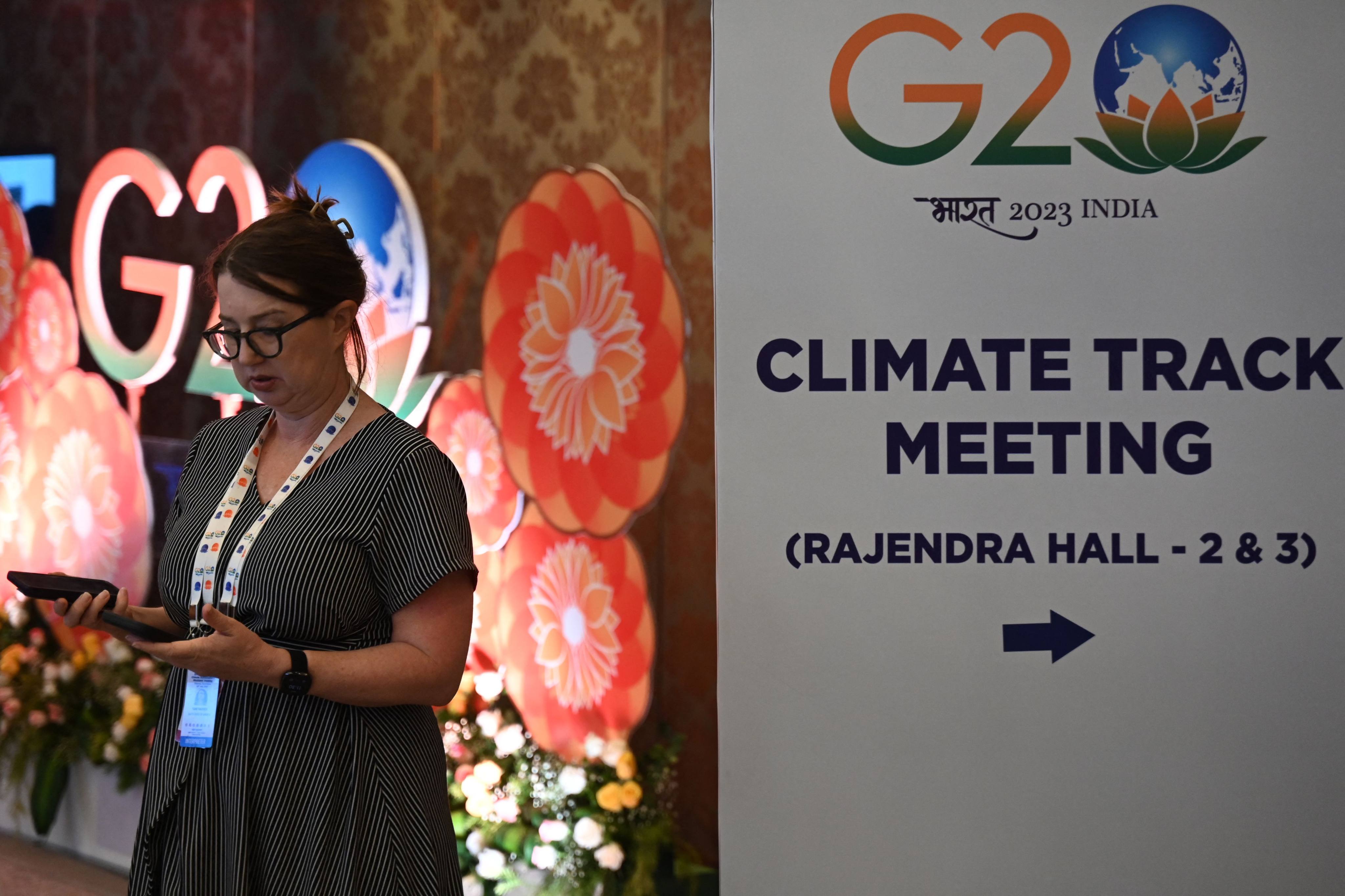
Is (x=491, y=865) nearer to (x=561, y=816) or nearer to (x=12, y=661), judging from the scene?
(x=561, y=816)

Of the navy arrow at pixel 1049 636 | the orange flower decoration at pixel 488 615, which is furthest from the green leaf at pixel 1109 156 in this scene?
the orange flower decoration at pixel 488 615

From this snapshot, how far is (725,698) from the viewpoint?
5.64ft

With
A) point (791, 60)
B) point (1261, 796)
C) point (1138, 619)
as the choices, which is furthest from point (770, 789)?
point (791, 60)

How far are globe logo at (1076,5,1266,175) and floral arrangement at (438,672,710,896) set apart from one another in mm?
1856

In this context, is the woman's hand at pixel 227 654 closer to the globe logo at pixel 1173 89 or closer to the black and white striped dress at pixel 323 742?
the black and white striped dress at pixel 323 742

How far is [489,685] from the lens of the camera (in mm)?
2848

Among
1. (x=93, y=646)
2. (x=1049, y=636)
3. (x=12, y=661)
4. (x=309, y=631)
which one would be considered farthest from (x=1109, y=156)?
(x=12, y=661)

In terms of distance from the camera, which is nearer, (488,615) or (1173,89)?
(1173,89)

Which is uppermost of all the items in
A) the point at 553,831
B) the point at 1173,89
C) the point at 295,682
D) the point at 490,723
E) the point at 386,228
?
the point at 386,228

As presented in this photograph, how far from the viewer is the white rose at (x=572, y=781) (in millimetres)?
2713

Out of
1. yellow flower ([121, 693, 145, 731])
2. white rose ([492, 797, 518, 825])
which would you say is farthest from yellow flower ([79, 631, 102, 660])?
white rose ([492, 797, 518, 825])

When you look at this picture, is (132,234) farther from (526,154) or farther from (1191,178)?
(1191,178)

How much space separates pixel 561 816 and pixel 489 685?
0.39 metres

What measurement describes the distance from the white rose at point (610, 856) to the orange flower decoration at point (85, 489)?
1.75 meters
